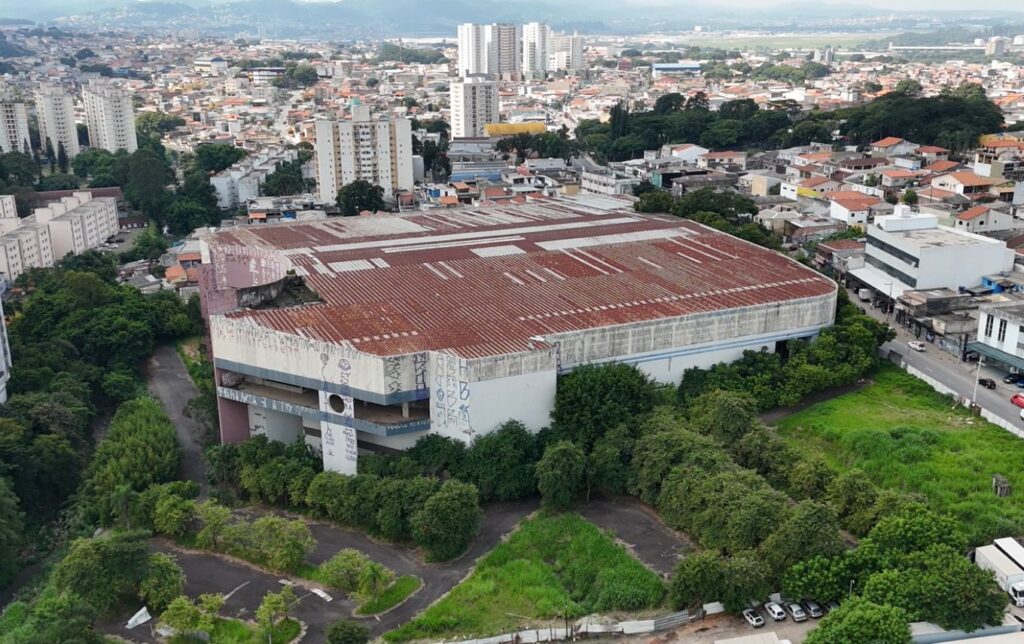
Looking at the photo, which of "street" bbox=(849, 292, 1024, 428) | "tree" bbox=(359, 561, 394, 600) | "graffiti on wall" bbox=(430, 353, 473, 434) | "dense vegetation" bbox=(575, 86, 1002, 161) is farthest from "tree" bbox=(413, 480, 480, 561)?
"dense vegetation" bbox=(575, 86, 1002, 161)

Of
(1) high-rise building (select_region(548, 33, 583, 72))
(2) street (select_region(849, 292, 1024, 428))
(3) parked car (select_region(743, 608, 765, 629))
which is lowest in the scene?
(3) parked car (select_region(743, 608, 765, 629))

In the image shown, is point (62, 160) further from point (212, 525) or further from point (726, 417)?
point (726, 417)

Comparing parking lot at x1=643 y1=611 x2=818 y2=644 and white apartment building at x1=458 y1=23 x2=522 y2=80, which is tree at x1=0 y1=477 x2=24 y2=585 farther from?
white apartment building at x1=458 y1=23 x2=522 y2=80

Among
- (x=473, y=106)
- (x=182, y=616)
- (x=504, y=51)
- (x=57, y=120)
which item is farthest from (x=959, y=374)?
(x=504, y=51)

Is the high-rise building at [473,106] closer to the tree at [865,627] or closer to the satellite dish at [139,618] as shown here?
the satellite dish at [139,618]

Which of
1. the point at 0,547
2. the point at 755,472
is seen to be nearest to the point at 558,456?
the point at 755,472

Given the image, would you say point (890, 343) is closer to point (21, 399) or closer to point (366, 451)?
point (366, 451)
